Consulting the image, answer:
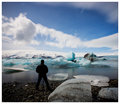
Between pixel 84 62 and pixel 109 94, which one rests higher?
pixel 84 62

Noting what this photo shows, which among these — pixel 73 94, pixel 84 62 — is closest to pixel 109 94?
pixel 73 94

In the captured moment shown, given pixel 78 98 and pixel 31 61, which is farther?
pixel 31 61

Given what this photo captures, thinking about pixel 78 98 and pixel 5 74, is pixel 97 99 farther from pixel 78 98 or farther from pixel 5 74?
pixel 5 74

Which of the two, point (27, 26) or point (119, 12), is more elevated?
point (119, 12)

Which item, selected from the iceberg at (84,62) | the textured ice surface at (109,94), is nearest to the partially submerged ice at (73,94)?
the textured ice surface at (109,94)

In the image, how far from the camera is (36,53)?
13.5ft

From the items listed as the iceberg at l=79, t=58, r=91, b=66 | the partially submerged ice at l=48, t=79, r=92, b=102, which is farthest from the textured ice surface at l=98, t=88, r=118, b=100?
the iceberg at l=79, t=58, r=91, b=66

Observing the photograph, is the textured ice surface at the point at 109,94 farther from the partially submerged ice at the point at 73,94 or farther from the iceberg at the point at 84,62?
the iceberg at the point at 84,62

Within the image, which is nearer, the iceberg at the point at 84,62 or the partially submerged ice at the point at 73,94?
the partially submerged ice at the point at 73,94

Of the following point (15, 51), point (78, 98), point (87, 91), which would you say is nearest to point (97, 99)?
point (87, 91)

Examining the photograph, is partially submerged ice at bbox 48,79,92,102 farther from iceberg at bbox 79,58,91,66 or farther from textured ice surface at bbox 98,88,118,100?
iceberg at bbox 79,58,91,66

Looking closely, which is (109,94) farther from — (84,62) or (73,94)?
(84,62)

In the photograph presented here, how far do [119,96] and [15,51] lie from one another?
329 cm

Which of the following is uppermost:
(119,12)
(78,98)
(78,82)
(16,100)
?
(119,12)
